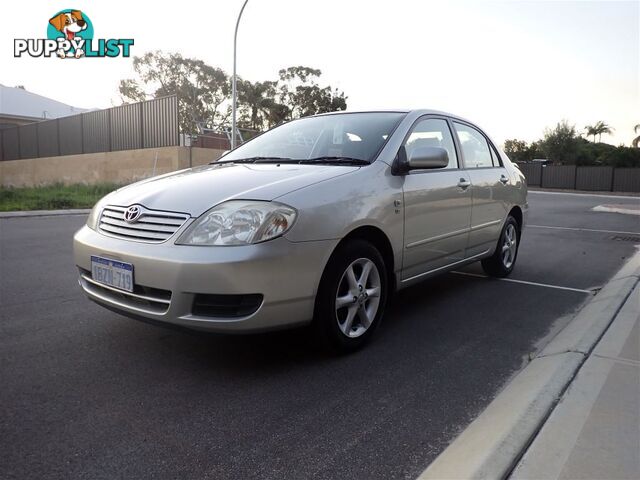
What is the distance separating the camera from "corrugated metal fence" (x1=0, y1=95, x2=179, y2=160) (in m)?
23.2

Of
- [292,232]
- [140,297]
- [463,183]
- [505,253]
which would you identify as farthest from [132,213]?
A: [505,253]

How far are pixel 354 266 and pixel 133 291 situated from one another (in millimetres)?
1296

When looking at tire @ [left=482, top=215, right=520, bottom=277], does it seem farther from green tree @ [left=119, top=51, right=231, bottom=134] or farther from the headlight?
green tree @ [left=119, top=51, right=231, bottom=134]

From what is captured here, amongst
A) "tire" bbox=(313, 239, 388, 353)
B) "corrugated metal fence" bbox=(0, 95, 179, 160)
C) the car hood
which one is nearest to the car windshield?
the car hood

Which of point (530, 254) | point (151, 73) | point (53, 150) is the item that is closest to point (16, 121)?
Result: point (151, 73)

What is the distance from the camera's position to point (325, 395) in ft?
9.20

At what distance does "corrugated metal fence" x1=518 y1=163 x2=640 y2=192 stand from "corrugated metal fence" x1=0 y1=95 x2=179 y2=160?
83.2ft

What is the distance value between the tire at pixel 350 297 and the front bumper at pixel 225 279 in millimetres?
97

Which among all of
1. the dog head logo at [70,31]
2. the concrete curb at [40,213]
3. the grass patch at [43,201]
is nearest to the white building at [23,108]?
the dog head logo at [70,31]

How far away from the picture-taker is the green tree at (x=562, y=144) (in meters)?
44.2

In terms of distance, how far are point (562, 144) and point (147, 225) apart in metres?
47.0

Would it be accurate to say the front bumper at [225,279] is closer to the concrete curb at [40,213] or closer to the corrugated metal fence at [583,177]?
the concrete curb at [40,213]

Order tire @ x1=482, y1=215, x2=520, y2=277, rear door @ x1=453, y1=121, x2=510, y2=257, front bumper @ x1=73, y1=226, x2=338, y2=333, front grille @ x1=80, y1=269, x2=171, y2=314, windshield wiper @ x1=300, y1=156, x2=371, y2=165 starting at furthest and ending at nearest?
tire @ x1=482, y1=215, x2=520, y2=277 → rear door @ x1=453, y1=121, x2=510, y2=257 → windshield wiper @ x1=300, y1=156, x2=371, y2=165 → front grille @ x1=80, y1=269, x2=171, y2=314 → front bumper @ x1=73, y1=226, x2=338, y2=333

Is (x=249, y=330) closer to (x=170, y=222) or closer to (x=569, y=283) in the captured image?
(x=170, y=222)
